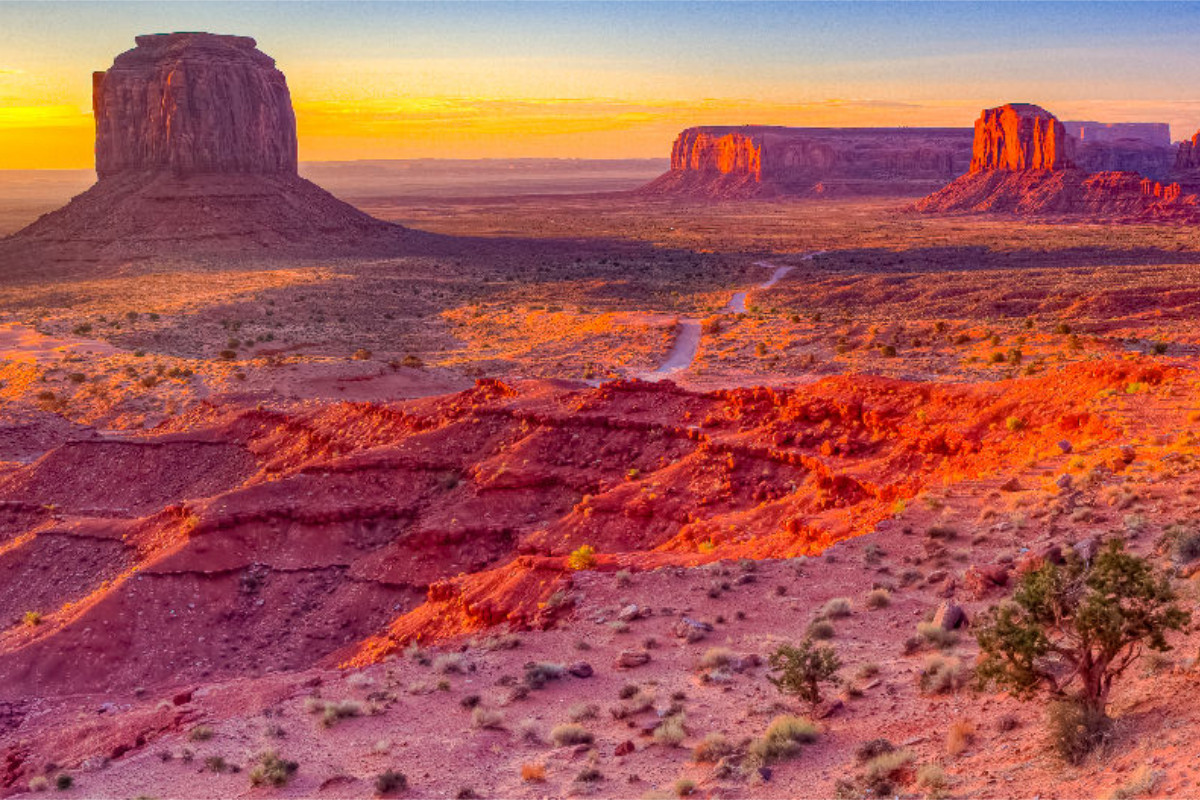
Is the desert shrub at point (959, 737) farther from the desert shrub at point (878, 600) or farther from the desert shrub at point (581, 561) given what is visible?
the desert shrub at point (581, 561)

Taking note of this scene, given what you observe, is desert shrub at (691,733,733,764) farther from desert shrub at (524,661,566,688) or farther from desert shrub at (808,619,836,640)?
desert shrub at (808,619,836,640)

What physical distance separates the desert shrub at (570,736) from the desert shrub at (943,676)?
3273 mm

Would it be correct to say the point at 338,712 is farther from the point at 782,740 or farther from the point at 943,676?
the point at 943,676

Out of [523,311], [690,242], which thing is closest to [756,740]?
[523,311]

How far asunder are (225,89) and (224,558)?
308 feet

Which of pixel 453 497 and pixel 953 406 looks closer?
pixel 953 406

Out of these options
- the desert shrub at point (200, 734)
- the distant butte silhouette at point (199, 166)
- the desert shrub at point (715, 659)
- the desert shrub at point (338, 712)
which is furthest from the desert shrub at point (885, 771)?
the distant butte silhouette at point (199, 166)

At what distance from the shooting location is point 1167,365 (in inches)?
769

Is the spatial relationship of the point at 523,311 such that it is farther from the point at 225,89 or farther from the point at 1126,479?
the point at 225,89

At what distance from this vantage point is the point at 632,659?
1218 centimetres

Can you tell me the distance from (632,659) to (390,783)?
3394 millimetres

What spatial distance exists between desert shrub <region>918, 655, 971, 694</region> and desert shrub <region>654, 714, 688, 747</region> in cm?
234

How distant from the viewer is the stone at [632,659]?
39.8ft

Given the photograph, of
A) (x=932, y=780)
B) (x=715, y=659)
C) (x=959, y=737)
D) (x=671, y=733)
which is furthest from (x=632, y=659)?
(x=932, y=780)
